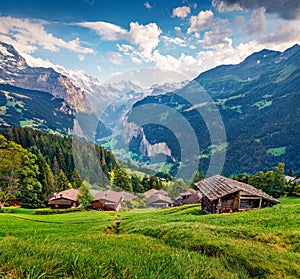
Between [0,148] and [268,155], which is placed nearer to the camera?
[0,148]

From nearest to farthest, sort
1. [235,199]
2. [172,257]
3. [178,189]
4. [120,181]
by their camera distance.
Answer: [172,257] → [235,199] → [120,181] → [178,189]

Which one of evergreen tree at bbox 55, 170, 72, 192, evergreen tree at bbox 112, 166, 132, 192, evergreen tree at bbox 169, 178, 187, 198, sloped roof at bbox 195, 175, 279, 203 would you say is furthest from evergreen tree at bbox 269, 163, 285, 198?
evergreen tree at bbox 55, 170, 72, 192

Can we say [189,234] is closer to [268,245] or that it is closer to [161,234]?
[161,234]

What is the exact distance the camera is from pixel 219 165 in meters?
168

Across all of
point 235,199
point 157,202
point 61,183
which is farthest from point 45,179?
point 235,199

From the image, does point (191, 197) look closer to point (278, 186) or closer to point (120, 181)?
point (120, 181)

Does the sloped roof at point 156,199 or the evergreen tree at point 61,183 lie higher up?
the evergreen tree at point 61,183

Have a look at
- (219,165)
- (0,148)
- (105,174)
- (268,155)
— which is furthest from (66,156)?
(268,155)

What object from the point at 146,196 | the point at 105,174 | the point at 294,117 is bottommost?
the point at 146,196

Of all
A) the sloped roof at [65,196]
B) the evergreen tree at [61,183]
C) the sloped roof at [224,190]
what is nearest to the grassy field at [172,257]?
the sloped roof at [224,190]

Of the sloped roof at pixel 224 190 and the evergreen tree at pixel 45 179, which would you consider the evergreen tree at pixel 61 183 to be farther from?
the sloped roof at pixel 224 190

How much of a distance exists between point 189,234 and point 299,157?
174192mm

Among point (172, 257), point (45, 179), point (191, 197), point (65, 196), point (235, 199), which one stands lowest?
point (191, 197)

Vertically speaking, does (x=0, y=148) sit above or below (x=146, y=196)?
above
